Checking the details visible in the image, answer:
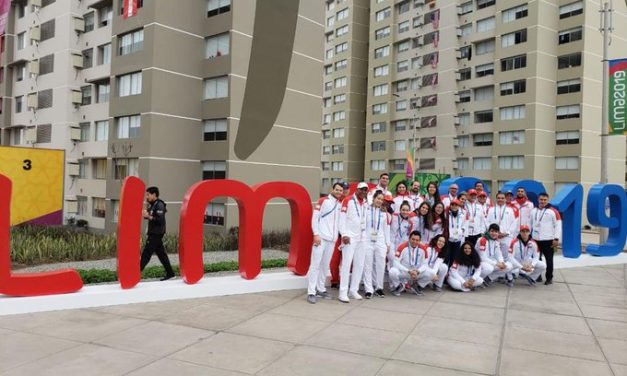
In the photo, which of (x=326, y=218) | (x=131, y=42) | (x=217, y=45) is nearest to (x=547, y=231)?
(x=326, y=218)

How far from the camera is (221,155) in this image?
88.6 feet

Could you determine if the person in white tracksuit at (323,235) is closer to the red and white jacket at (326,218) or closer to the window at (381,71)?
the red and white jacket at (326,218)

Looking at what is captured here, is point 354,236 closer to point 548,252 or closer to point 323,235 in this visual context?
point 323,235

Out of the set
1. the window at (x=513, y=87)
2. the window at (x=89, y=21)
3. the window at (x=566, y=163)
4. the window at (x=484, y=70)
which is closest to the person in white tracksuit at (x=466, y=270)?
the window at (x=89, y=21)

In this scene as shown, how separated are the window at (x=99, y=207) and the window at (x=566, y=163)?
112 feet

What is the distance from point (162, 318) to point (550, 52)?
1614 inches

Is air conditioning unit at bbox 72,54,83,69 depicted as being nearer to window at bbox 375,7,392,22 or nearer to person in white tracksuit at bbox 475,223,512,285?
person in white tracksuit at bbox 475,223,512,285

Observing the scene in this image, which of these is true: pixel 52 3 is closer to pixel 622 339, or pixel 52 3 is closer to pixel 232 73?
pixel 232 73

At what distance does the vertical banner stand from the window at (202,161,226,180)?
18.0 metres

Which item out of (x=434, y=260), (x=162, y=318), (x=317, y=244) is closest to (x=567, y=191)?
(x=434, y=260)

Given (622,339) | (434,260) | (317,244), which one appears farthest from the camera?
(434,260)

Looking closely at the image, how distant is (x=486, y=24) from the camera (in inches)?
1735

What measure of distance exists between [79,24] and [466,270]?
32592 millimetres

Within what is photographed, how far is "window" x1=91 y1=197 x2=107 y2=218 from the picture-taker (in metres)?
31.3
